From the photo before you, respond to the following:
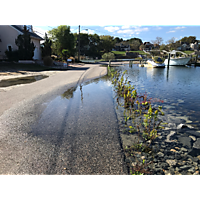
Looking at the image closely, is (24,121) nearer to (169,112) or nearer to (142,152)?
(142,152)

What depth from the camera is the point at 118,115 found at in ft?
20.3

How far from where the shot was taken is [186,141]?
4.54 m

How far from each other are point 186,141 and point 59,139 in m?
3.77

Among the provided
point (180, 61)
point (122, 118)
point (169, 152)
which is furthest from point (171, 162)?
point (180, 61)

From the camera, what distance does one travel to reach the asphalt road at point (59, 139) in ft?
10.1

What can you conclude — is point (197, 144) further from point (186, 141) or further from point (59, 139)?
point (59, 139)

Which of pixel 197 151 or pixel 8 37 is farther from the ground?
pixel 8 37

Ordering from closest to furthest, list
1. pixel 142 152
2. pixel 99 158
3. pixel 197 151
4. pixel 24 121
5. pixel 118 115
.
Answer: pixel 99 158
pixel 142 152
pixel 197 151
pixel 24 121
pixel 118 115

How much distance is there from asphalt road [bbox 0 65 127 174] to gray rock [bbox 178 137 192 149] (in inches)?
76.1

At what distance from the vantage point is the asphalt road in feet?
10.1
